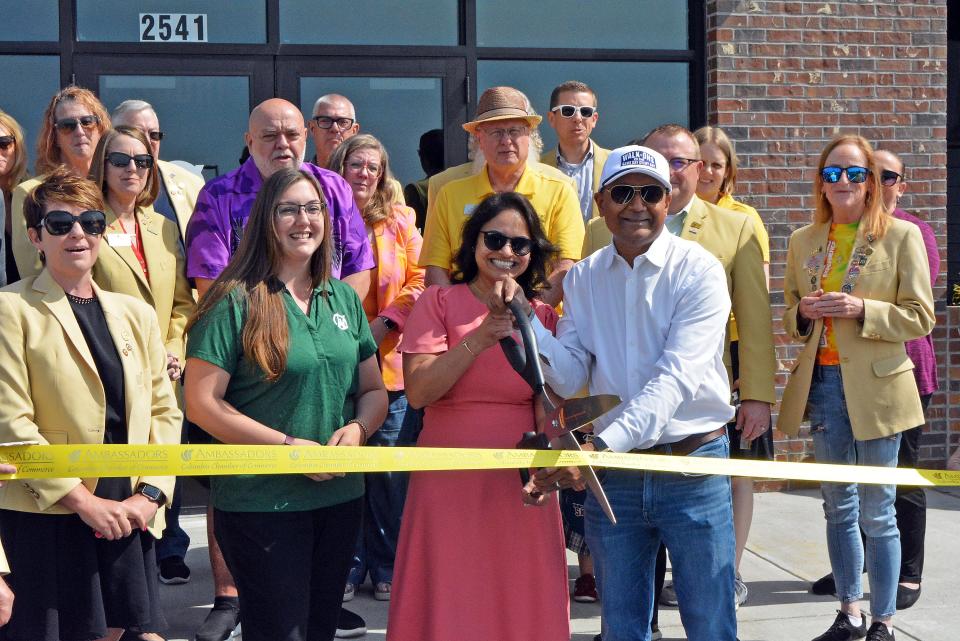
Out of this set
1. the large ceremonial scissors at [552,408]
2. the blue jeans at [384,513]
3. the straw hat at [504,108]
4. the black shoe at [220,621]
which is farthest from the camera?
the blue jeans at [384,513]

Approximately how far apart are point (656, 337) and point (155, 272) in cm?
238

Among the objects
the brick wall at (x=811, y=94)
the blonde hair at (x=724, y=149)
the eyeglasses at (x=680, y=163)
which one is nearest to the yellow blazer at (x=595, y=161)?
the blonde hair at (x=724, y=149)

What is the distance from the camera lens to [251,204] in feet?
16.3

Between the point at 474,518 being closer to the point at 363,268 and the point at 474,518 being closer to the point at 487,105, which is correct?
the point at 363,268

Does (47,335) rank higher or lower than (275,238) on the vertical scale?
lower

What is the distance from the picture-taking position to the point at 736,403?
5.40m

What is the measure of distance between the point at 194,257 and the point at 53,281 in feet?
3.58

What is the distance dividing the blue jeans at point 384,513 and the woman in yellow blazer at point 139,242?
3.74ft

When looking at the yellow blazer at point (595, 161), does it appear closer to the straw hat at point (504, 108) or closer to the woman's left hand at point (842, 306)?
the straw hat at point (504, 108)

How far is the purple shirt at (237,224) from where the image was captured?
16.1ft

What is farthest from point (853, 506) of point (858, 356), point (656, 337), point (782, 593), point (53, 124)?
point (53, 124)

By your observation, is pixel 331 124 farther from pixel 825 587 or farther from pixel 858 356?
pixel 825 587

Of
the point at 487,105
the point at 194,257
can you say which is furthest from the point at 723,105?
the point at 194,257

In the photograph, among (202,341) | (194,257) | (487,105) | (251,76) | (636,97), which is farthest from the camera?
(636,97)
